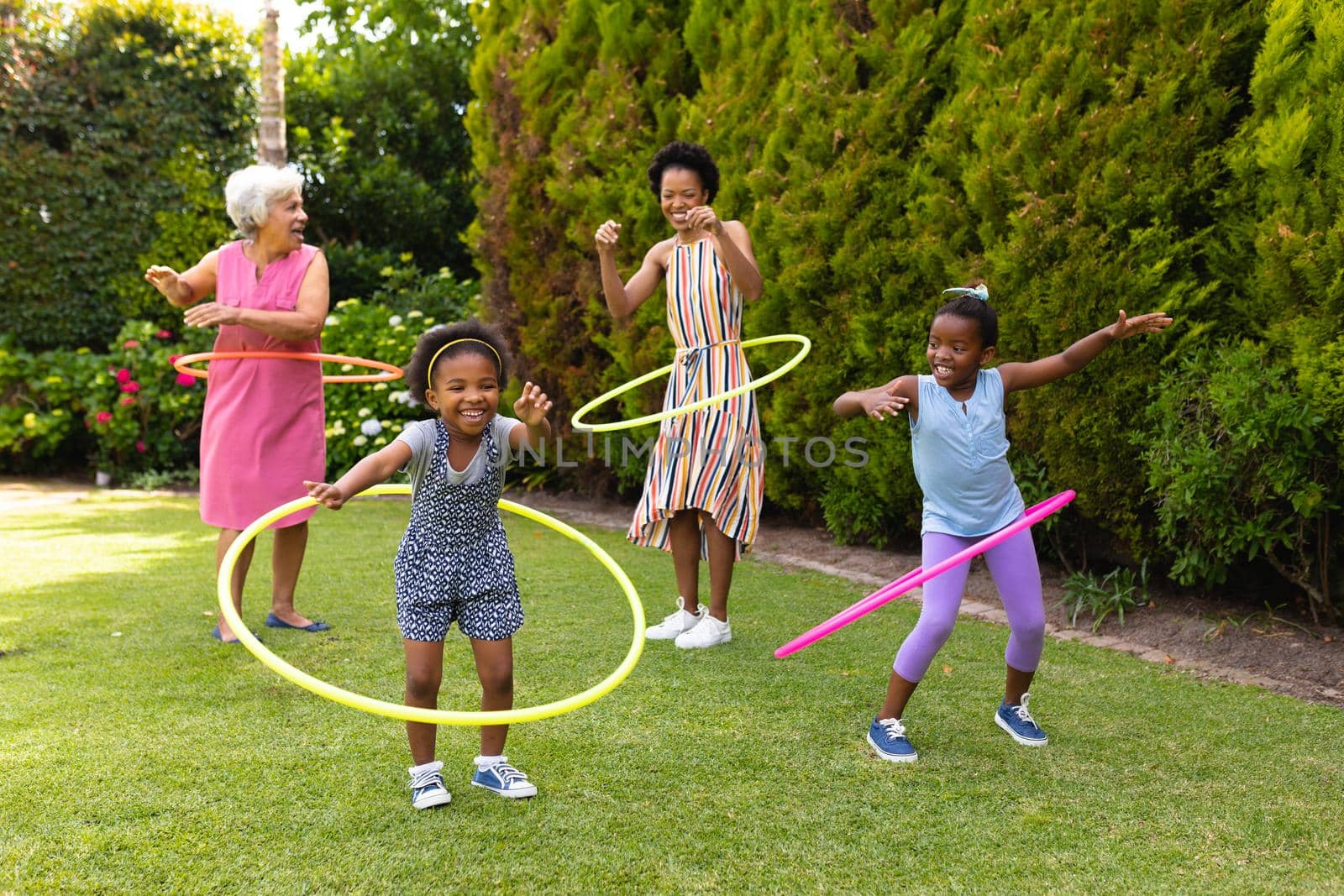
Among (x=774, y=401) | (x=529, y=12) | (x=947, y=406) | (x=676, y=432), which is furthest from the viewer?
(x=529, y=12)

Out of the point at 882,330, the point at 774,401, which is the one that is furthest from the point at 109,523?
the point at 882,330

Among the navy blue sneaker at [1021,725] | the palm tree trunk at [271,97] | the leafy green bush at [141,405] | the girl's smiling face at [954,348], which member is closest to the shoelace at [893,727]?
the navy blue sneaker at [1021,725]

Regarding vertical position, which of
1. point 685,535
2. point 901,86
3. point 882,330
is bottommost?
point 685,535

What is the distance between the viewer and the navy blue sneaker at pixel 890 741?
3.31 m

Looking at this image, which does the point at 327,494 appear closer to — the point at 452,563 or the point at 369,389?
the point at 452,563

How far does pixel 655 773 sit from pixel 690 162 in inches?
99.3

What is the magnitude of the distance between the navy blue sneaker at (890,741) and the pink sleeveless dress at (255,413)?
8.46 feet

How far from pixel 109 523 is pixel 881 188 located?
5.57 meters

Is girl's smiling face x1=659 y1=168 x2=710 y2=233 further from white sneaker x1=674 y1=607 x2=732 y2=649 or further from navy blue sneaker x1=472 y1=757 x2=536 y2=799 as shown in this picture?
navy blue sneaker x1=472 y1=757 x2=536 y2=799

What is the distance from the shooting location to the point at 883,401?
3316 mm

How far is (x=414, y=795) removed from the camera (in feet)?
9.68

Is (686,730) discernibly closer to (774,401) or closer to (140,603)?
(140,603)

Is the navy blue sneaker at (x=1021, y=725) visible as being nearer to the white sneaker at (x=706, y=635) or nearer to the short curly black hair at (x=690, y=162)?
the white sneaker at (x=706, y=635)

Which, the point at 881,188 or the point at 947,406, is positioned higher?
the point at 881,188
